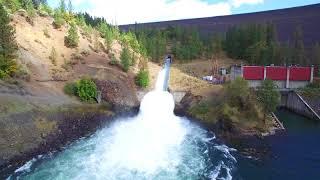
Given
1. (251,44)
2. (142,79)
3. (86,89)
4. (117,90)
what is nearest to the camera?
(86,89)

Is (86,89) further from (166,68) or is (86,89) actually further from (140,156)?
(166,68)

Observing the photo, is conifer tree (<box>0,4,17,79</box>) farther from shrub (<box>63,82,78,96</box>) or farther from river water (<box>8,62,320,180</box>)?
river water (<box>8,62,320,180</box>)

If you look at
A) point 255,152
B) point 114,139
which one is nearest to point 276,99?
point 255,152

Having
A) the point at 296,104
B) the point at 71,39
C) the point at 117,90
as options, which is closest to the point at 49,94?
the point at 117,90

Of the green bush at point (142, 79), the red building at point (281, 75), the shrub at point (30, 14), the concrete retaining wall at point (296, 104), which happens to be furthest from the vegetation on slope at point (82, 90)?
the concrete retaining wall at point (296, 104)

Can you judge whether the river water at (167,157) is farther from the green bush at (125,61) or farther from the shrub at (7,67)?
the green bush at (125,61)

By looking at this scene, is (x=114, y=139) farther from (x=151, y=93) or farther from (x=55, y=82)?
(x=151, y=93)
